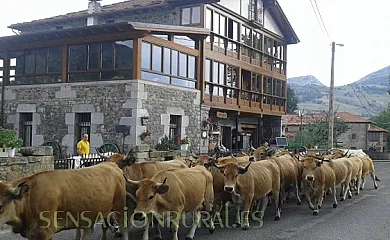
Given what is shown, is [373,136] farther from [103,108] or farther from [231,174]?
[231,174]

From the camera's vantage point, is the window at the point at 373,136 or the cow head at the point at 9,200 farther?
the window at the point at 373,136

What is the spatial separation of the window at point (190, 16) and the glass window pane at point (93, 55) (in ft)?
Answer: 18.4

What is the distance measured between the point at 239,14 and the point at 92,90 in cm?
1129

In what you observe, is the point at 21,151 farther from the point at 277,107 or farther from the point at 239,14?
the point at 277,107

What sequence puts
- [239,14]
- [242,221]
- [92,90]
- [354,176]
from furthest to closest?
[239,14]
[92,90]
[354,176]
[242,221]

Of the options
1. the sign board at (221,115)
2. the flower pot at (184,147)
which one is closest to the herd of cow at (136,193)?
the flower pot at (184,147)

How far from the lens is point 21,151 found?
11711mm

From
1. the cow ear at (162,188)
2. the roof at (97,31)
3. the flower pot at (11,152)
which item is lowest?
the cow ear at (162,188)

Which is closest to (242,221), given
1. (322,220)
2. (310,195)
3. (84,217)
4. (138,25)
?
(322,220)

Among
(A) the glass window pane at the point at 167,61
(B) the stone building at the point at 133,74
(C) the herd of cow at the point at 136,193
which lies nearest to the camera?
(C) the herd of cow at the point at 136,193

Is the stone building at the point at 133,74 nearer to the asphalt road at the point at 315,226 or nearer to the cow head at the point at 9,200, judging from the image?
the asphalt road at the point at 315,226

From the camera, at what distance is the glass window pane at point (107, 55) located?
19109 millimetres

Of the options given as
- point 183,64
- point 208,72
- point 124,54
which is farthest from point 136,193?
point 208,72

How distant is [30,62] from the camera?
2159 cm
